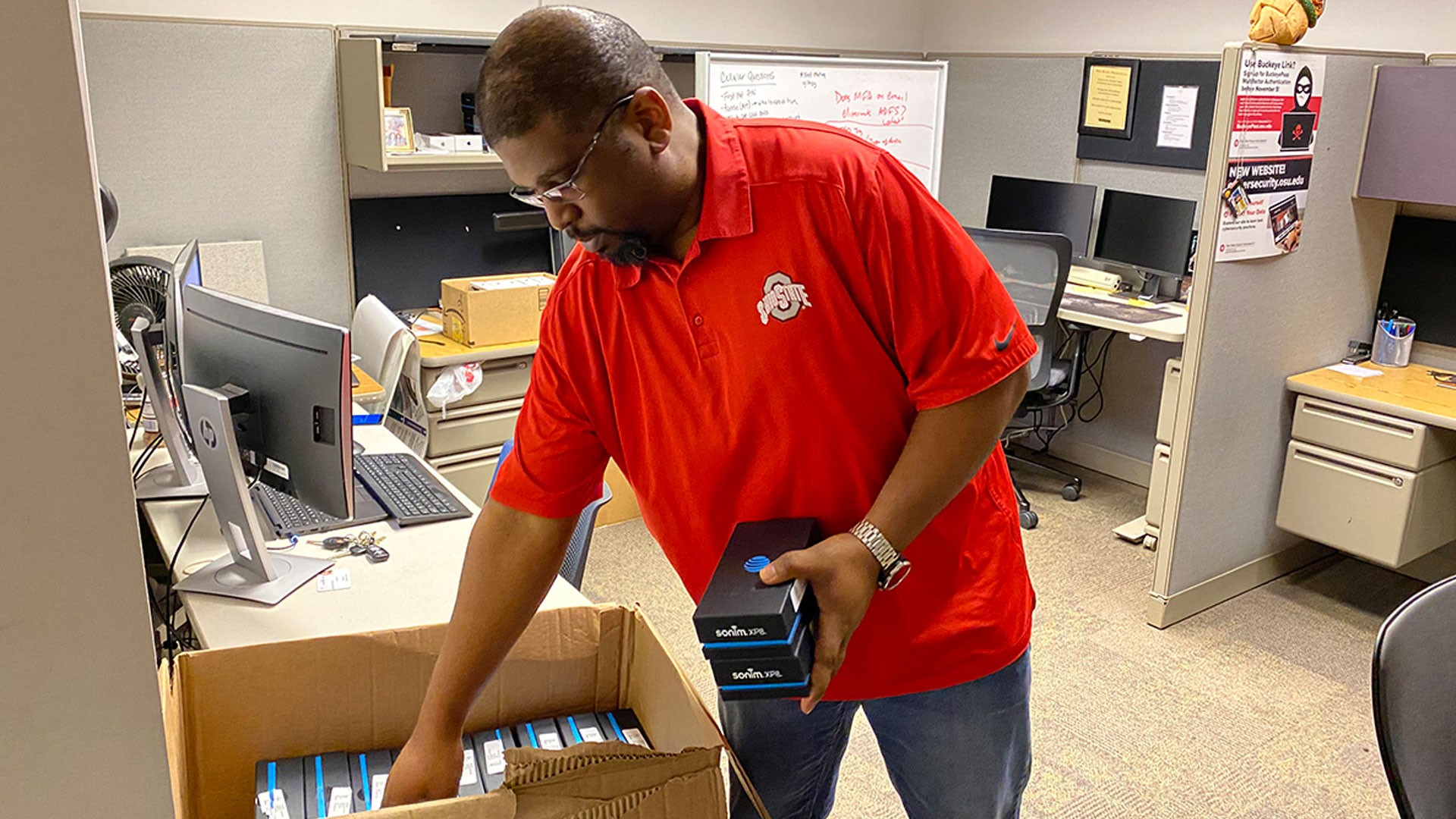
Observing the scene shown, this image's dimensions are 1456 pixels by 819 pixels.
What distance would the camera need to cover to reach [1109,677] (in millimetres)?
2920

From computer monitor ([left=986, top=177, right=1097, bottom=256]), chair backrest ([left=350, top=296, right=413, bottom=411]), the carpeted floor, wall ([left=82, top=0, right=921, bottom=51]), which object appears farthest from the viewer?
computer monitor ([left=986, top=177, right=1097, bottom=256])

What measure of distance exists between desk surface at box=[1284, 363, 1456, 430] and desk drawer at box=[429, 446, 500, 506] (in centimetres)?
240

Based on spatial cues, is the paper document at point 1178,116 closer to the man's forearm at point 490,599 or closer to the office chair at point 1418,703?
the office chair at point 1418,703

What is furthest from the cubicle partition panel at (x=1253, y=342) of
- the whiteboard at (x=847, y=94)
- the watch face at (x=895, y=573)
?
the watch face at (x=895, y=573)

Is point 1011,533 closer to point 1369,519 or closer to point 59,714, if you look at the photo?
point 59,714

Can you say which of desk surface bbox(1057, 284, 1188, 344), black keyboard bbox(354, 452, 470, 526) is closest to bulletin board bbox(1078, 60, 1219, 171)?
desk surface bbox(1057, 284, 1188, 344)

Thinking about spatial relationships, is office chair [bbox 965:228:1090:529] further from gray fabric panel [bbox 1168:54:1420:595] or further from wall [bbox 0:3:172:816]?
wall [bbox 0:3:172:816]

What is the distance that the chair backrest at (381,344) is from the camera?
10.2 ft

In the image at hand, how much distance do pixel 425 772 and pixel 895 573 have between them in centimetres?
51

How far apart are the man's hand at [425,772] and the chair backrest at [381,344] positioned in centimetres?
200

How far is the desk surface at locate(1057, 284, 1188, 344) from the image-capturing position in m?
3.51

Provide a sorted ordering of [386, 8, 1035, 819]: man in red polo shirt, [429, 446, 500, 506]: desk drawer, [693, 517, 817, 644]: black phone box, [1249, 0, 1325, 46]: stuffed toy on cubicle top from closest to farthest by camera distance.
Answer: [693, 517, 817, 644]: black phone box < [386, 8, 1035, 819]: man in red polo shirt < [1249, 0, 1325, 46]: stuffed toy on cubicle top < [429, 446, 500, 506]: desk drawer

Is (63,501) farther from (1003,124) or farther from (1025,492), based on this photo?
(1003,124)

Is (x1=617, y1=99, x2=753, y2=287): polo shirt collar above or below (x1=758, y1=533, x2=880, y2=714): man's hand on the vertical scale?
above
